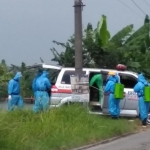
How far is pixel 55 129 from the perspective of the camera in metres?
13.2

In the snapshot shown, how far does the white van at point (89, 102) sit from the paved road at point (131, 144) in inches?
113

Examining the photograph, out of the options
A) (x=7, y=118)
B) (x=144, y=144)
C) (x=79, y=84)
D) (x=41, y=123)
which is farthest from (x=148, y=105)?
(x=7, y=118)

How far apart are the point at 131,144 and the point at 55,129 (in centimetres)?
197

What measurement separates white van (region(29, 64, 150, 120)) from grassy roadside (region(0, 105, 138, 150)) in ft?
6.14

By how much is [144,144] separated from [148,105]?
153 inches

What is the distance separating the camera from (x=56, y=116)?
46.6 feet

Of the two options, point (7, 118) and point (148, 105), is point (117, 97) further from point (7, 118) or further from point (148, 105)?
point (7, 118)

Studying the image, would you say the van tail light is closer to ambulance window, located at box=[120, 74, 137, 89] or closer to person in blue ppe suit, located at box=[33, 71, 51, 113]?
person in blue ppe suit, located at box=[33, 71, 51, 113]

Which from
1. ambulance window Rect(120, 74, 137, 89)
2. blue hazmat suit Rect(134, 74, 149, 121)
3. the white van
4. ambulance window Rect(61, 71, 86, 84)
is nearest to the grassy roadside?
blue hazmat suit Rect(134, 74, 149, 121)

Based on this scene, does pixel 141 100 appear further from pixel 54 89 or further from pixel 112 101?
pixel 54 89

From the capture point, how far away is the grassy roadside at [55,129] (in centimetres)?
1134

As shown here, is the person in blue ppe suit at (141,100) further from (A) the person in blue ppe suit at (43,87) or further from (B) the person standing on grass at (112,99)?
(A) the person in blue ppe suit at (43,87)

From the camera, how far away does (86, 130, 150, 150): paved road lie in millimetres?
12762

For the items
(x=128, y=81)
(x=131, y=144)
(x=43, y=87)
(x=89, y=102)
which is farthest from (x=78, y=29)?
(x=131, y=144)
